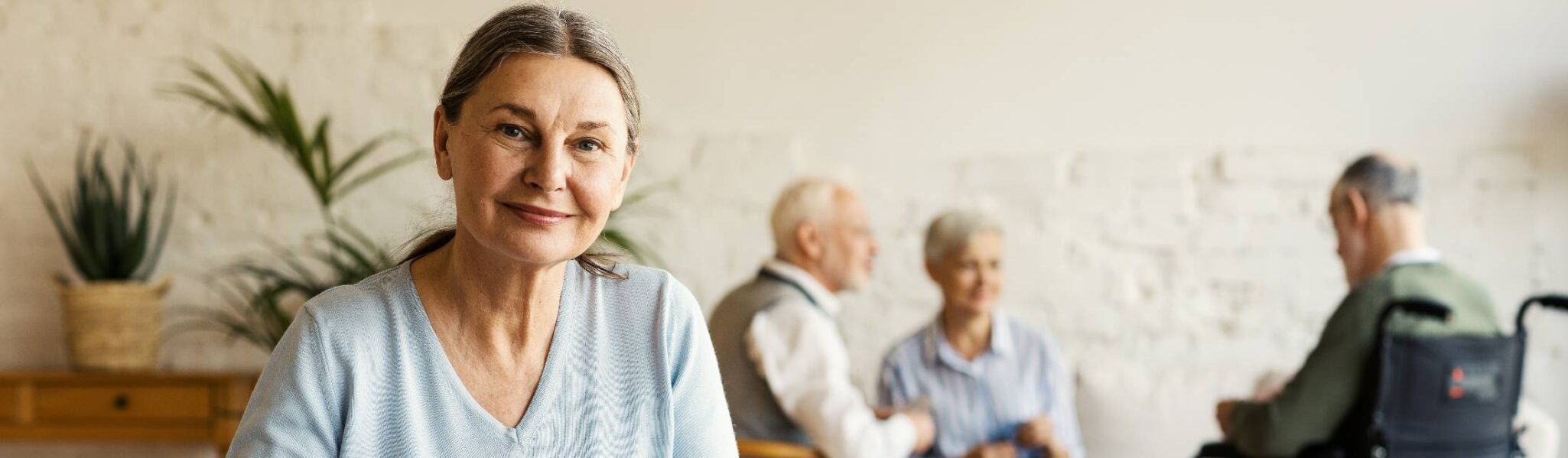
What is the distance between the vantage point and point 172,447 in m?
4.26

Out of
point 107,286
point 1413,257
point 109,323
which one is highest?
point 1413,257

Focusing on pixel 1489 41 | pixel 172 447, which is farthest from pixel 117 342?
pixel 1489 41

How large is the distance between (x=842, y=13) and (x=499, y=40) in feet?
10.0

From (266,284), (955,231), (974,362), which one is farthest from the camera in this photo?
(266,284)

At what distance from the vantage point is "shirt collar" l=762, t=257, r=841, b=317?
3301 millimetres

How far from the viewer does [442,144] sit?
136cm

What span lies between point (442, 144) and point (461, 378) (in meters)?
0.24

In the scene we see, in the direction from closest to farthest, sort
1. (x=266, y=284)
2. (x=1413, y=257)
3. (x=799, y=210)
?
(x=1413, y=257) < (x=799, y=210) < (x=266, y=284)

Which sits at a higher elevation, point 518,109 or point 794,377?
point 518,109

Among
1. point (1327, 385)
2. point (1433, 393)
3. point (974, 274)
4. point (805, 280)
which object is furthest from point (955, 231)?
point (1433, 393)

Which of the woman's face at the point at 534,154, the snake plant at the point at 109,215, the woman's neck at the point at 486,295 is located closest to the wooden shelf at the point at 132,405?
the snake plant at the point at 109,215

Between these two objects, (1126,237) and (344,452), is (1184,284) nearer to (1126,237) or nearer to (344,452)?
(1126,237)

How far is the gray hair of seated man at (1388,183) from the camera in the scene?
3.00 m

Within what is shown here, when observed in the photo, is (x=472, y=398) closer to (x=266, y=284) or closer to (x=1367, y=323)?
(x=1367, y=323)
